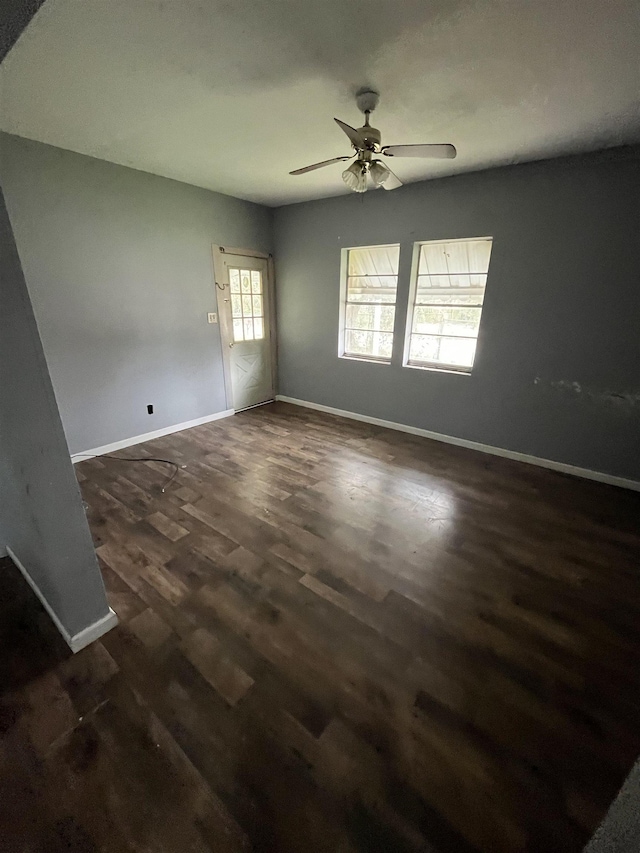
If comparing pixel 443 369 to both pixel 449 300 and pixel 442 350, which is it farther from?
pixel 449 300

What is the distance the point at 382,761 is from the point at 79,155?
4507 millimetres

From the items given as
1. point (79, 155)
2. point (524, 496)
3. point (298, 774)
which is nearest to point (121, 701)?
point (298, 774)

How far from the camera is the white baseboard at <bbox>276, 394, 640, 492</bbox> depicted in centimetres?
310

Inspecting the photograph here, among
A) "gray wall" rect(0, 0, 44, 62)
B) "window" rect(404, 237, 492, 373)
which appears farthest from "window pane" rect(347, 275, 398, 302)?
"gray wall" rect(0, 0, 44, 62)

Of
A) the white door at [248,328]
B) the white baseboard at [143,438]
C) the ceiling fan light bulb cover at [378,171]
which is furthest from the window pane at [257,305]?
the ceiling fan light bulb cover at [378,171]

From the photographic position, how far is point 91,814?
3.52ft

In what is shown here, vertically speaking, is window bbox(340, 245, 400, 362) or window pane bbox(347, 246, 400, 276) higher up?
window pane bbox(347, 246, 400, 276)

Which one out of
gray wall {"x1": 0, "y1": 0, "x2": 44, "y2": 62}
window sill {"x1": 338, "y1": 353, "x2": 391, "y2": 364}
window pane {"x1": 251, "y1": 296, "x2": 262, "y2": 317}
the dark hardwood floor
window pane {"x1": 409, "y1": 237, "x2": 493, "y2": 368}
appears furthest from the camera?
window pane {"x1": 251, "y1": 296, "x2": 262, "y2": 317}

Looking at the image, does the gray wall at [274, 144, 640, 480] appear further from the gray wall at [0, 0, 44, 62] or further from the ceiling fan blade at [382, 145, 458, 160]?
the gray wall at [0, 0, 44, 62]

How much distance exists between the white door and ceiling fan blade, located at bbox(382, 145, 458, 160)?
Result: 9.01 ft

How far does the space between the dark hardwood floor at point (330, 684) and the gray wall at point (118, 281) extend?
4.67 ft

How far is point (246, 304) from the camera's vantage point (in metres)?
4.71

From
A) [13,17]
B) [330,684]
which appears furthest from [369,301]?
[330,684]

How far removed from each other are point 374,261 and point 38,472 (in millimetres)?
4119
